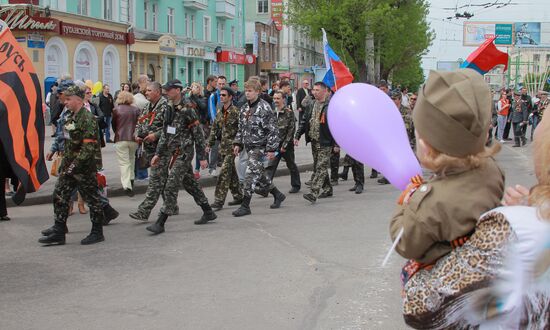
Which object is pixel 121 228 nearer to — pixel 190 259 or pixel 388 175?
pixel 190 259

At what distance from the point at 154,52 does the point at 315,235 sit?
94.4 ft

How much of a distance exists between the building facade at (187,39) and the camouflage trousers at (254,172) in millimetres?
25734

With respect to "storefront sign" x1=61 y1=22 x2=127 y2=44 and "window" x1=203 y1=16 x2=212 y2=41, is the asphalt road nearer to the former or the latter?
"storefront sign" x1=61 y1=22 x2=127 y2=44

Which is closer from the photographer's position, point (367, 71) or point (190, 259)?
point (190, 259)

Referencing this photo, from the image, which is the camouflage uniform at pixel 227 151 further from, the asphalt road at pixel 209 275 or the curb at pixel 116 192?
the curb at pixel 116 192

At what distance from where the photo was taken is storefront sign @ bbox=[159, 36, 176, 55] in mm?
35094

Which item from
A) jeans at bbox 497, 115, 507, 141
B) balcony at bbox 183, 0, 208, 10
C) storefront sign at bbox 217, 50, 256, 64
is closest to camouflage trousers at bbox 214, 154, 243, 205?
jeans at bbox 497, 115, 507, 141

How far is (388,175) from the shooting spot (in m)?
2.79

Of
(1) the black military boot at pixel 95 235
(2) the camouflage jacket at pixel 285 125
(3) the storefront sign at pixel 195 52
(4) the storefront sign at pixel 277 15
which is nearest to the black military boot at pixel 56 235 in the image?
(1) the black military boot at pixel 95 235

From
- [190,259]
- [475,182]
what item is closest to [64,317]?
[190,259]

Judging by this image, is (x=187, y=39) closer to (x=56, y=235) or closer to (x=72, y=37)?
(x=72, y=37)

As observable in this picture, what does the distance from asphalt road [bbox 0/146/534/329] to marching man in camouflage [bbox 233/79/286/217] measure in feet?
1.44

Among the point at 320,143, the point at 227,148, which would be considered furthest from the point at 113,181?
the point at 320,143

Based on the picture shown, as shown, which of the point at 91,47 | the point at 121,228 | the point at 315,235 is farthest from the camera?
the point at 91,47
